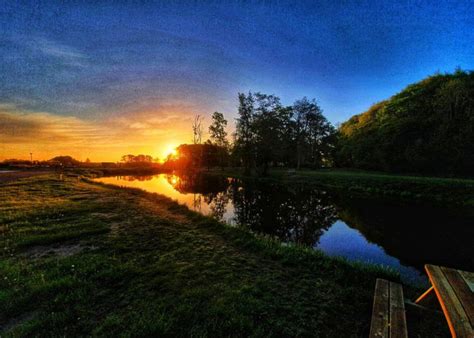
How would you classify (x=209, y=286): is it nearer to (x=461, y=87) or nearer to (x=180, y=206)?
(x=180, y=206)

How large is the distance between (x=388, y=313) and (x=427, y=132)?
160 feet

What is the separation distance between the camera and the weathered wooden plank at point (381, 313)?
344 cm

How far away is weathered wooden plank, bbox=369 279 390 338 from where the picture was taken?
3.44m

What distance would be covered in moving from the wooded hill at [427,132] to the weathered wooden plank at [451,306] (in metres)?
43.8

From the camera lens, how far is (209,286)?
5.25 meters

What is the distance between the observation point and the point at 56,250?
285 inches

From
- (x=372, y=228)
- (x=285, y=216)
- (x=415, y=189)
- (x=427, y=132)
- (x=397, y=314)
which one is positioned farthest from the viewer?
(x=427, y=132)

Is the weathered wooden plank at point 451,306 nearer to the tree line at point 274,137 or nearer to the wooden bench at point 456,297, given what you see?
the wooden bench at point 456,297

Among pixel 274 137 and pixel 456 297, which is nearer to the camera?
pixel 456 297

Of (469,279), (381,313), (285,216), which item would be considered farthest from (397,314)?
(285,216)

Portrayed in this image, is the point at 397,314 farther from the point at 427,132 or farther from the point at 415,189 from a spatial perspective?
the point at 427,132

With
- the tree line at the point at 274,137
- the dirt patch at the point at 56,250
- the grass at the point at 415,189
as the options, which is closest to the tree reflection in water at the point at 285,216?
the dirt patch at the point at 56,250

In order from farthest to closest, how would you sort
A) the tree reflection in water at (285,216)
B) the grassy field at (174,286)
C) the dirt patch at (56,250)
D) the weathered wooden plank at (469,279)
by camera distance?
the tree reflection in water at (285,216), the dirt patch at (56,250), the grassy field at (174,286), the weathered wooden plank at (469,279)

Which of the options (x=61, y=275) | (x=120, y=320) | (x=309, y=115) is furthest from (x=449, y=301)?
(x=309, y=115)
